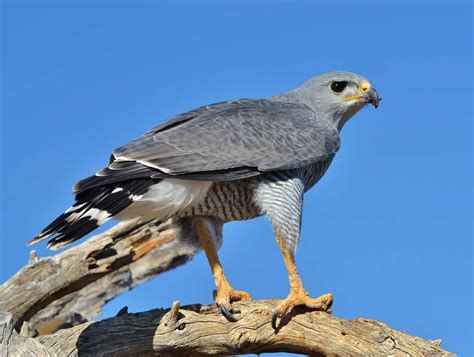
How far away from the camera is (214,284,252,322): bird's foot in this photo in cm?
679

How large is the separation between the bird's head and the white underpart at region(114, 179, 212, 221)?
1.69 meters

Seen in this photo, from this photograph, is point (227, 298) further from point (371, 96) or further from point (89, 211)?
point (371, 96)

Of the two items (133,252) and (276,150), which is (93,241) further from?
(276,150)

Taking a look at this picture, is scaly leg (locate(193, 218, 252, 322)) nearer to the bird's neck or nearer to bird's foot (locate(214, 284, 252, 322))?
bird's foot (locate(214, 284, 252, 322))

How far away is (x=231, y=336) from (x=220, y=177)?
4.30 feet

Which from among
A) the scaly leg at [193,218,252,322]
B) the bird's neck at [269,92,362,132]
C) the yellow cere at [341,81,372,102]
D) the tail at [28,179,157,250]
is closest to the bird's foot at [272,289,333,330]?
the scaly leg at [193,218,252,322]

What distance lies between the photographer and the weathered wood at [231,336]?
6484mm

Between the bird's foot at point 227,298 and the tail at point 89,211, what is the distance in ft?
4.00

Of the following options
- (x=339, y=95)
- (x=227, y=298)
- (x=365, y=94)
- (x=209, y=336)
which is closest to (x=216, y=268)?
(x=227, y=298)

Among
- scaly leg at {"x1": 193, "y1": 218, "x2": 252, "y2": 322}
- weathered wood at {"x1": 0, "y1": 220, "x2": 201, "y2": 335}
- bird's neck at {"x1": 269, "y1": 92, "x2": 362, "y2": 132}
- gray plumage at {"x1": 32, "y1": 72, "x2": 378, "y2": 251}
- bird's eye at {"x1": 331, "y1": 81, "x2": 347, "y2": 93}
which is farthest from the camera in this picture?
weathered wood at {"x1": 0, "y1": 220, "x2": 201, "y2": 335}

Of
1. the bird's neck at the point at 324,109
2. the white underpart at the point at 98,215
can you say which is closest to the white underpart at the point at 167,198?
the white underpart at the point at 98,215

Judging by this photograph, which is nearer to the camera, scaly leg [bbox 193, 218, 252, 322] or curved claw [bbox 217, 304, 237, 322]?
curved claw [bbox 217, 304, 237, 322]

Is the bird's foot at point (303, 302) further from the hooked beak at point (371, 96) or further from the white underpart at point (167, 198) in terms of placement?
the hooked beak at point (371, 96)

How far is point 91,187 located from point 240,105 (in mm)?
1849
